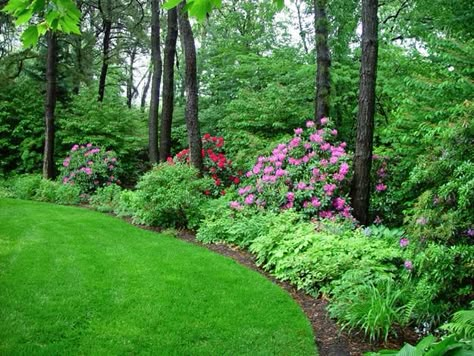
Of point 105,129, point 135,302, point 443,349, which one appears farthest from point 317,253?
point 105,129

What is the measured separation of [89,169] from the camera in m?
10.8

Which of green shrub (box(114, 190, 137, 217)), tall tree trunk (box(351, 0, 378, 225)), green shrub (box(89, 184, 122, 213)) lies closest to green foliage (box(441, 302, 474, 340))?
tall tree trunk (box(351, 0, 378, 225))

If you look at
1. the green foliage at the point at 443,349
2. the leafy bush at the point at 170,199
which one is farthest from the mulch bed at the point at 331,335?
the leafy bush at the point at 170,199

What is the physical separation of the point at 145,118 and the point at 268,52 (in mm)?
5298

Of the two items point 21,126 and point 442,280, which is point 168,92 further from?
point 442,280

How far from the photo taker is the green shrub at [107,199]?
29.6 feet

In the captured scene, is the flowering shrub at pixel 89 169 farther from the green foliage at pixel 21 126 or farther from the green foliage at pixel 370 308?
the green foliage at pixel 370 308

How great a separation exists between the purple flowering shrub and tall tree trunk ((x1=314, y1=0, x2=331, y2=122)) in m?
0.51

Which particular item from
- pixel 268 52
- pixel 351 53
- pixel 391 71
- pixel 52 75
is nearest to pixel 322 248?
pixel 391 71

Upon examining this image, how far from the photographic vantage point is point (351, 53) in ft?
33.9

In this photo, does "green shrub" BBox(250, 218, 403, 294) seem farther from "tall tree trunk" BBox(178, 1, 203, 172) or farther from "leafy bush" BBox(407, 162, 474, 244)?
"tall tree trunk" BBox(178, 1, 203, 172)

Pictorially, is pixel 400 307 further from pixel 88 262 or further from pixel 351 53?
pixel 351 53

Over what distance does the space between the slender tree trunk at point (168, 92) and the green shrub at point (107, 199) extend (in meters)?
1.66

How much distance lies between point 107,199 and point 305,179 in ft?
16.3
